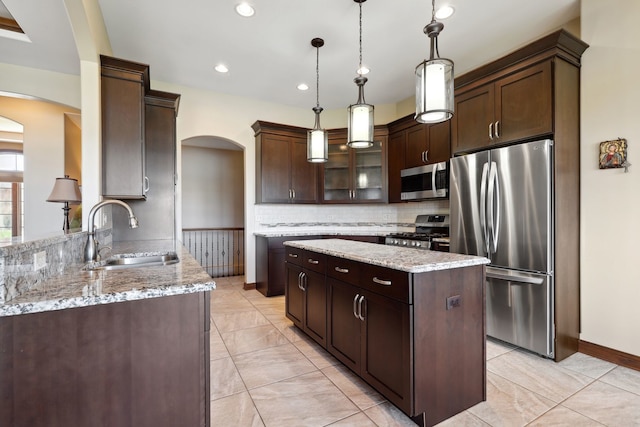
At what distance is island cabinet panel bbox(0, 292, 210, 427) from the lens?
1.05 meters

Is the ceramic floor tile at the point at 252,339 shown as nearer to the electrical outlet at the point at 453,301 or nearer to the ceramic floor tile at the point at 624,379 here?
the electrical outlet at the point at 453,301

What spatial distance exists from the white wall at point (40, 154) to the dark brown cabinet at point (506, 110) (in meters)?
5.27

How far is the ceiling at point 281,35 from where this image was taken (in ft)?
8.81

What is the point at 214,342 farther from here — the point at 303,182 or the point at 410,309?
the point at 303,182

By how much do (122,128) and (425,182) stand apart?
339cm

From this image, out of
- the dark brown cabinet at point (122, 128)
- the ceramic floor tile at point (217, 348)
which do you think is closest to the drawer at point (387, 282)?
the ceramic floor tile at point (217, 348)

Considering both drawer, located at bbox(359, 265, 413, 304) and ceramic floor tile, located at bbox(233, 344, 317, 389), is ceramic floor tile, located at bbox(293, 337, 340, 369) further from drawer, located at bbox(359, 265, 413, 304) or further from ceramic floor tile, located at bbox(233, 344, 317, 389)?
drawer, located at bbox(359, 265, 413, 304)

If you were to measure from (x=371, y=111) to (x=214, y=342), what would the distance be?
2.52m

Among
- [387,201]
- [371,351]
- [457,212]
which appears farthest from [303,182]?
[371,351]

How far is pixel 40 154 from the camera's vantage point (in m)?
4.56

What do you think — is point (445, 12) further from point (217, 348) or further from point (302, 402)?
point (217, 348)

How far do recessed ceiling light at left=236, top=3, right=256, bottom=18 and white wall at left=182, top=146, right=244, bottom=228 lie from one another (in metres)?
4.42

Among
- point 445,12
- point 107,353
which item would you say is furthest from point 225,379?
point 445,12

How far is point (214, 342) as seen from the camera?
292cm
